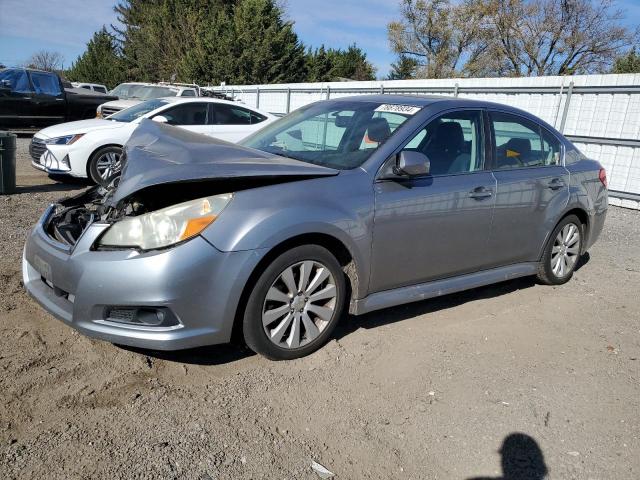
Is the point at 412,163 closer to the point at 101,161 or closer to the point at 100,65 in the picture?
the point at 101,161

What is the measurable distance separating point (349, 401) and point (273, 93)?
18.4 metres

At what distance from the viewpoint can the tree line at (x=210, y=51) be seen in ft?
137

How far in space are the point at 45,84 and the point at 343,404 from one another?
47.5 feet

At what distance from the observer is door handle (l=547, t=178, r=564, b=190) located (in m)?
4.84

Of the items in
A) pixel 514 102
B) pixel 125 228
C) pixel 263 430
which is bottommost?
pixel 263 430

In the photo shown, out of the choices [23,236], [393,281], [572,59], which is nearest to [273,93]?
[23,236]

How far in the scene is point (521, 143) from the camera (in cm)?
475

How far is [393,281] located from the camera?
12.6 ft

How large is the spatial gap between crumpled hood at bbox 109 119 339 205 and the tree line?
39.7 meters

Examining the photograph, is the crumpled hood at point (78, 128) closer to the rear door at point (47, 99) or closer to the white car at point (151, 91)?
the rear door at point (47, 99)

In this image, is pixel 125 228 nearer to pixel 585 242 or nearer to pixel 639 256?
pixel 585 242

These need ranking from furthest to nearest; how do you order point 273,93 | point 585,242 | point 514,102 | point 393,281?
1. point 273,93
2. point 514,102
3. point 585,242
4. point 393,281

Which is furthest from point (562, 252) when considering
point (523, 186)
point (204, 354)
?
point (204, 354)

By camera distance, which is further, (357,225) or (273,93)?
(273,93)
